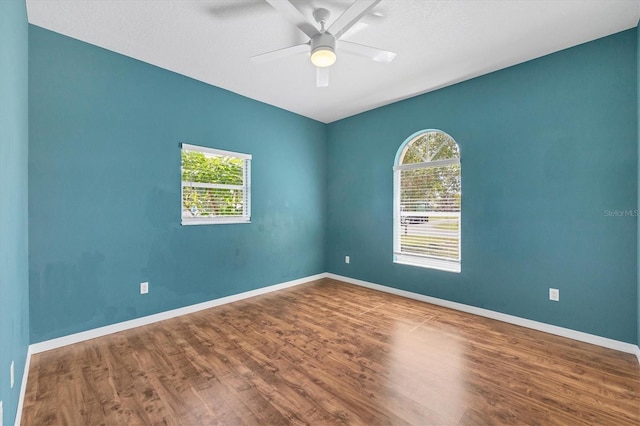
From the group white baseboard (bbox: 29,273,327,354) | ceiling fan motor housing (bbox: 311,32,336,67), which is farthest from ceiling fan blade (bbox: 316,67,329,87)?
white baseboard (bbox: 29,273,327,354)

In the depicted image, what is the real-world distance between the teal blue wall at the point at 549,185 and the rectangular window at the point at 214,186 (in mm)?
2509

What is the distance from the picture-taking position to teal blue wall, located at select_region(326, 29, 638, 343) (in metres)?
2.53

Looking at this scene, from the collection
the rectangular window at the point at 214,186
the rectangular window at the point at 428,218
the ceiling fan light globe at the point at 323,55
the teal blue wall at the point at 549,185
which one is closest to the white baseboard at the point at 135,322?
the rectangular window at the point at 214,186

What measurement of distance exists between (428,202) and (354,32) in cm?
234

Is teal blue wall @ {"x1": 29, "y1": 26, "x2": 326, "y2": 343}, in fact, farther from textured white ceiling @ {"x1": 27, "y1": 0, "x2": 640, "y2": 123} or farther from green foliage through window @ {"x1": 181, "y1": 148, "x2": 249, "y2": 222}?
textured white ceiling @ {"x1": 27, "y1": 0, "x2": 640, "y2": 123}

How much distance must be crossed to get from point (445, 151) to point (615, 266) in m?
2.05

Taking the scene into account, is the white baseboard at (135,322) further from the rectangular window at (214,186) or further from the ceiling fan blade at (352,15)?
the ceiling fan blade at (352,15)

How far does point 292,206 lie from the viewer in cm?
463

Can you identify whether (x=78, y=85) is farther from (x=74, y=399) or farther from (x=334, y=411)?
(x=334, y=411)

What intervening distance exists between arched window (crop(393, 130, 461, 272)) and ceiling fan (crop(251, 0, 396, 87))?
1779mm

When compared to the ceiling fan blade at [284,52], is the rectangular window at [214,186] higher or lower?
lower

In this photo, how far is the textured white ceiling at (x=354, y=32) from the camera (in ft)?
7.25

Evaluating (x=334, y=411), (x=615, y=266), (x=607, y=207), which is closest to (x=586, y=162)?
(x=607, y=207)

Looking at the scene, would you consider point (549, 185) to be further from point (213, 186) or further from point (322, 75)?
point (213, 186)
